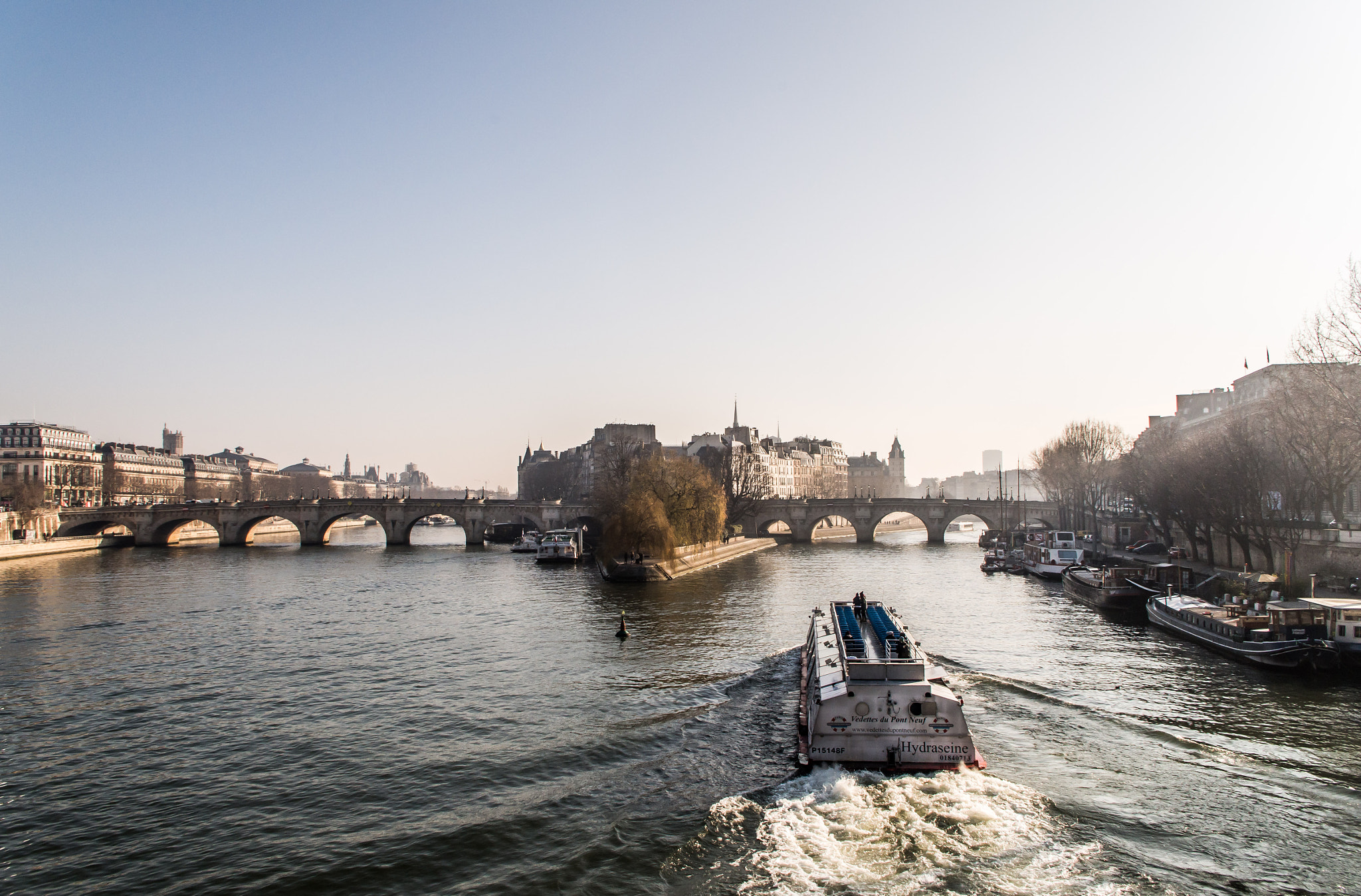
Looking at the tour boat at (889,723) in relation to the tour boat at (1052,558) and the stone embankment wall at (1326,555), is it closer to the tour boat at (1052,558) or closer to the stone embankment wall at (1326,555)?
the stone embankment wall at (1326,555)

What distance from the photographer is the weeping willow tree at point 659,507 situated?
58719 millimetres

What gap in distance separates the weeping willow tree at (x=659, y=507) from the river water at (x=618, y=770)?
19.2 m

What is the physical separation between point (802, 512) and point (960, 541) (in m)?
22.5

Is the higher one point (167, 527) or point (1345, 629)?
point (167, 527)

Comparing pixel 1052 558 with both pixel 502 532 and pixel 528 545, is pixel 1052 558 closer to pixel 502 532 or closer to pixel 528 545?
pixel 528 545

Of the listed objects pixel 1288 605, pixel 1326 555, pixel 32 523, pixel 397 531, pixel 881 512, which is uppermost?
pixel 32 523

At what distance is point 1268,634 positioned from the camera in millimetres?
28828

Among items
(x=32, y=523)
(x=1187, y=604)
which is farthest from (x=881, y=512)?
(x=32, y=523)

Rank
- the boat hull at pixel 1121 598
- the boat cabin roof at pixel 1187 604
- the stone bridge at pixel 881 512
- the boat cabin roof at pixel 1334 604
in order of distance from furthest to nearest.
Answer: the stone bridge at pixel 881 512 < the boat hull at pixel 1121 598 < the boat cabin roof at pixel 1187 604 < the boat cabin roof at pixel 1334 604

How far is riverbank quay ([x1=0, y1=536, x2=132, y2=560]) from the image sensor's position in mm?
79062

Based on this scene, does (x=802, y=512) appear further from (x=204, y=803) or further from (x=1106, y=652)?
(x=204, y=803)

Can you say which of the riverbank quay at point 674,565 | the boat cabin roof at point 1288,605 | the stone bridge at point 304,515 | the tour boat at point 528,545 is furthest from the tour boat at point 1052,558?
the stone bridge at point 304,515

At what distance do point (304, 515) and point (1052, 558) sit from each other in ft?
261

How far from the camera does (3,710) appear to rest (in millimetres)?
24984
